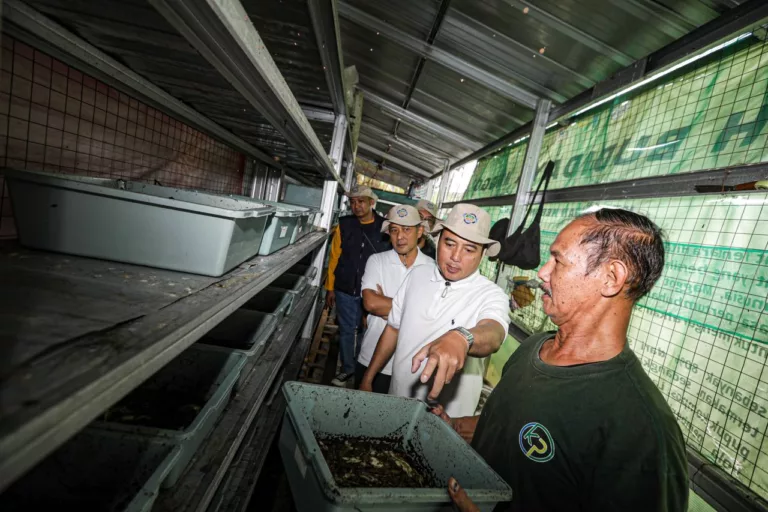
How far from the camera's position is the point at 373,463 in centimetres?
149

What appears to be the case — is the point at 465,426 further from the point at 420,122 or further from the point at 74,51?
the point at 420,122

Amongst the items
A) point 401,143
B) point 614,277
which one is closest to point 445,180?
point 401,143

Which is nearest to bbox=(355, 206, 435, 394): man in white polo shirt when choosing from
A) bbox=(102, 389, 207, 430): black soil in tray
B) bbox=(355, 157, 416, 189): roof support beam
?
bbox=(102, 389, 207, 430): black soil in tray

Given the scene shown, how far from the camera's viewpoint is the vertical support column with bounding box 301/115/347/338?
137 inches

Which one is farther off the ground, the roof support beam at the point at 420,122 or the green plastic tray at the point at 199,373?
the roof support beam at the point at 420,122

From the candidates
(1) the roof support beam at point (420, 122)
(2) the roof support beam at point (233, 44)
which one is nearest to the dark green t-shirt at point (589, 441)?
(2) the roof support beam at point (233, 44)

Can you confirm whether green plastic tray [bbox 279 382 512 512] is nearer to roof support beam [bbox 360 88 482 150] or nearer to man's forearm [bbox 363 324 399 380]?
man's forearm [bbox 363 324 399 380]

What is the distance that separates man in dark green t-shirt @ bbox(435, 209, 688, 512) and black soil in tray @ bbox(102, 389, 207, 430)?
1.21 metres

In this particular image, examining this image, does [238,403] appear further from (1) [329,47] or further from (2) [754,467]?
(2) [754,467]

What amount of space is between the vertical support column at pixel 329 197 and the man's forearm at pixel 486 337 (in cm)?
204

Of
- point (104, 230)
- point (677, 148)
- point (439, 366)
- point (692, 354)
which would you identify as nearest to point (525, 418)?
point (439, 366)

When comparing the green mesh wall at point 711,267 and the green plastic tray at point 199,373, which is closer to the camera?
the green mesh wall at point 711,267

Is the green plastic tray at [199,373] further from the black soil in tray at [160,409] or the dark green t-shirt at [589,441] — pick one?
the dark green t-shirt at [589,441]

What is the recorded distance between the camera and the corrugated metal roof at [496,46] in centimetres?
215
